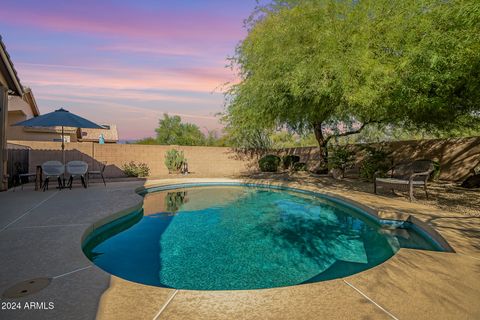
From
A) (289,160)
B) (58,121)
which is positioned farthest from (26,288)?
(289,160)

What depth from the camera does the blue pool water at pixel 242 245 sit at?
3631 millimetres

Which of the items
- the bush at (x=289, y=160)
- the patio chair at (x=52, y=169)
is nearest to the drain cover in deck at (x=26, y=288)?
the patio chair at (x=52, y=169)

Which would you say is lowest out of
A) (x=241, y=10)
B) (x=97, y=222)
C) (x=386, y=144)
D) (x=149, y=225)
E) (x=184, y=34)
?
(x=149, y=225)

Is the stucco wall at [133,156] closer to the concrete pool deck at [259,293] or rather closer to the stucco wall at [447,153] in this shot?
the stucco wall at [447,153]

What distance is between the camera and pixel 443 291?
7.66ft

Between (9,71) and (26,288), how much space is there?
835 centimetres

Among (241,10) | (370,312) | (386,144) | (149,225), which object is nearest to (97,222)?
(149,225)

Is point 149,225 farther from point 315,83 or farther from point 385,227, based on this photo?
point 315,83

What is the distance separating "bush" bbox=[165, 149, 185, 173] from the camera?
1402 centimetres

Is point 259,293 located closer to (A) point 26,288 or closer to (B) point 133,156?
(A) point 26,288

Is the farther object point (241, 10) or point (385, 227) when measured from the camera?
point (241, 10)

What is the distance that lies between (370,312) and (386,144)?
39.8 ft

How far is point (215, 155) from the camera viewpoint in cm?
1584

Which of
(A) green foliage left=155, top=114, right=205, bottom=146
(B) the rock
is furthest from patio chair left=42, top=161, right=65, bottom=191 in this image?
(A) green foliage left=155, top=114, right=205, bottom=146
